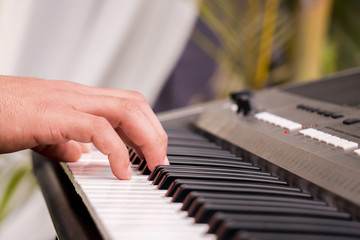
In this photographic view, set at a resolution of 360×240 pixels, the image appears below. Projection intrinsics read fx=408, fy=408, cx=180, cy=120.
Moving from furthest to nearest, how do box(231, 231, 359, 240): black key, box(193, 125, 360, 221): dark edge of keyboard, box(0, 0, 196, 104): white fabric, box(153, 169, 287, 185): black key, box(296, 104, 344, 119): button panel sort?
box(0, 0, 196, 104): white fabric < box(296, 104, 344, 119): button panel < box(153, 169, 287, 185): black key < box(193, 125, 360, 221): dark edge of keyboard < box(231, 231, 359, 240): black key

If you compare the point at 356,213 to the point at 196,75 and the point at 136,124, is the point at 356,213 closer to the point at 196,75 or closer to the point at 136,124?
the point at 136,124

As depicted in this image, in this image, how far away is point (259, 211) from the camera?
17.9 inches

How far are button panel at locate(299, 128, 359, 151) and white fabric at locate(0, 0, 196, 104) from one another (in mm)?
1408

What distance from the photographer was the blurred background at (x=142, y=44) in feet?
5.65

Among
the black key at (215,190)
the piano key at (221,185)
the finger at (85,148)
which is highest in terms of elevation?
the finger at (85,148)

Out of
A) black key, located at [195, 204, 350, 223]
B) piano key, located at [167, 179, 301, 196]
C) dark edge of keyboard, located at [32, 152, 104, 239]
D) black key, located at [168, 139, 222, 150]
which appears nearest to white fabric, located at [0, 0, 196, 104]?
dark edge of keyboard, located at [32, 152, 104, 239]

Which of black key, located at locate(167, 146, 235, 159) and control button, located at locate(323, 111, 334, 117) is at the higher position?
control button, located at locate(323, 111, 334, 117)

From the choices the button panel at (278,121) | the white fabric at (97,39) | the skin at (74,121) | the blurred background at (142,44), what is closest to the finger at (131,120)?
the skin at (74,121)

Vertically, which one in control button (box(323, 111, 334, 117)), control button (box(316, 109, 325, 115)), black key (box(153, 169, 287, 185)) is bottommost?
black key (box(153, 169, 287, 185))

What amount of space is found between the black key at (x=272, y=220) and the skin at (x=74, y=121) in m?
0.22

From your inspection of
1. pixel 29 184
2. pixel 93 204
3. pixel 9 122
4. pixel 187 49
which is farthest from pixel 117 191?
pixel 187 49

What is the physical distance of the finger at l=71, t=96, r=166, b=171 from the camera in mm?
638

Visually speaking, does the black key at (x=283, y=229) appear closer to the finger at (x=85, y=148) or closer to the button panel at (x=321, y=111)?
the button panel at (x=321, y=111)

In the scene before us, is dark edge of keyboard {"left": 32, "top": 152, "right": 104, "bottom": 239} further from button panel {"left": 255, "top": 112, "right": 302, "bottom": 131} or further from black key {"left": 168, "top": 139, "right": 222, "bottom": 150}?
button panel {"left": 255, "top": 112, "right": 302, "bottom": 131}
